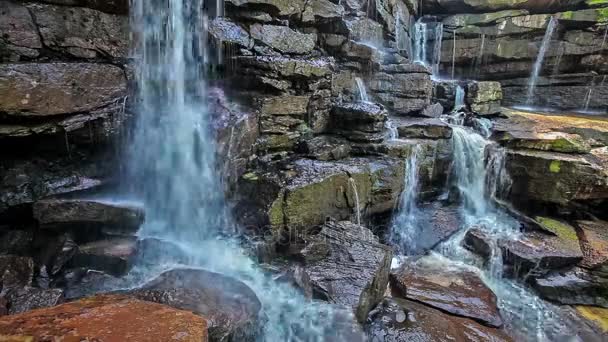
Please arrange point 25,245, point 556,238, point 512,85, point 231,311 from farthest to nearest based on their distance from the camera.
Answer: point 512,85, point 556,238, point 25,245, point 231,311

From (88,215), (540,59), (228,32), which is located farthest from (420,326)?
(540,59)

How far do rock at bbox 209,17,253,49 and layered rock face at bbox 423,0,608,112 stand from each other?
10249 millimetres

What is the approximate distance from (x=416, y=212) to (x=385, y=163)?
1691mm

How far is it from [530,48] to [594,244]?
932 centimetres

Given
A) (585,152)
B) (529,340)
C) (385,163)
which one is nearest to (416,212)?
(385,163)

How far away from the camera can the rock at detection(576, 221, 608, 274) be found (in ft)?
22.2

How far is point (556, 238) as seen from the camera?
750cm

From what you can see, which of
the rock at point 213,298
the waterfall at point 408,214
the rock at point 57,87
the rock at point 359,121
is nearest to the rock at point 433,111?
the waterfall at point 408,214

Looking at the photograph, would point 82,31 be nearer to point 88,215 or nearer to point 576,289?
point 88,215

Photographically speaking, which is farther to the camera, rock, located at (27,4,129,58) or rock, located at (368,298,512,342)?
rock, located at (27,4,129,58)

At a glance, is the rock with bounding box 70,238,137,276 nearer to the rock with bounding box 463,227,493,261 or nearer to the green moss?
the rock with bounding box 463,227,493,261

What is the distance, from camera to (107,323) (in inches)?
136

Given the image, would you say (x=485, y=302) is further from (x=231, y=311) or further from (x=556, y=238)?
(x=231, y=311)

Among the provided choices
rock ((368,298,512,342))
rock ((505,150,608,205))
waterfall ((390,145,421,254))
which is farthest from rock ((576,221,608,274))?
waterfall ((390,145,421,254))
